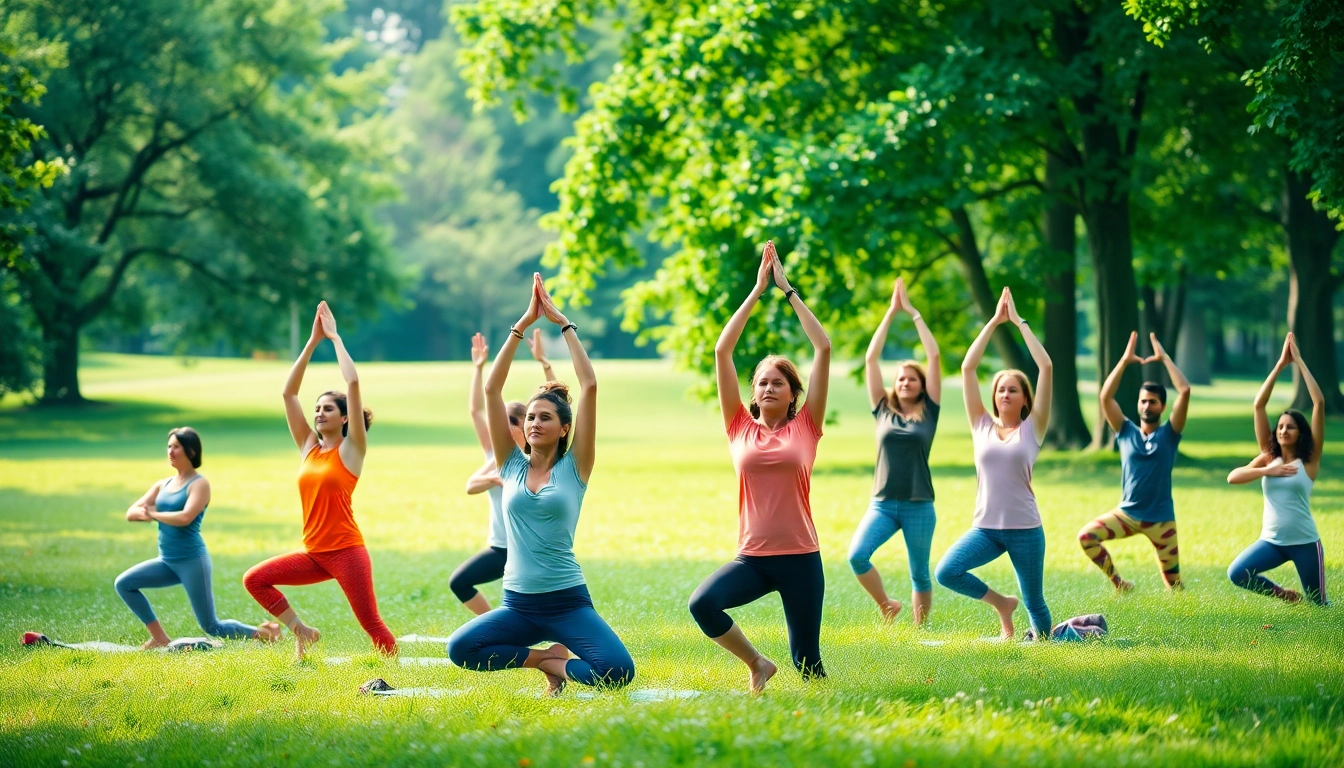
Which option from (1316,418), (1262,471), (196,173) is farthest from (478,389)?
(196,173)

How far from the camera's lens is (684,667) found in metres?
7.46

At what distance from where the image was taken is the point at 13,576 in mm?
12688

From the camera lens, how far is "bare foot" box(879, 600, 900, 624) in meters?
9.09

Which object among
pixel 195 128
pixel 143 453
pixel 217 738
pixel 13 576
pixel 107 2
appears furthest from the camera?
pixel 195 128

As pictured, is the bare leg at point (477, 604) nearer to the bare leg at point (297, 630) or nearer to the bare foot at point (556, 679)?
the bare leg at point (297, 630)

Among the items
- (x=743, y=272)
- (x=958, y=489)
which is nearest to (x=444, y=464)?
(x=743, y=272)

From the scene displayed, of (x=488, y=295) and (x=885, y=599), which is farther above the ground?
(x=488, y=295)

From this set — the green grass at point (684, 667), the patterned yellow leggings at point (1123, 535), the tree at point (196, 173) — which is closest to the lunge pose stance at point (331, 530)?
the green grass at point (684, 667)

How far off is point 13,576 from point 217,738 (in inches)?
323

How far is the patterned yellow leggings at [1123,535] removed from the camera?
9844mm

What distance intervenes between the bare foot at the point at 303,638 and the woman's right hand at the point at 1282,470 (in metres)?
7.23

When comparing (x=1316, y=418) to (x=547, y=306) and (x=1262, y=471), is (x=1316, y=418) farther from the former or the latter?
(x=547, y=306)

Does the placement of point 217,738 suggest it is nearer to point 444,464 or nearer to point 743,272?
point 743,272

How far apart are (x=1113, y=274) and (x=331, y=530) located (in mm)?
18565
